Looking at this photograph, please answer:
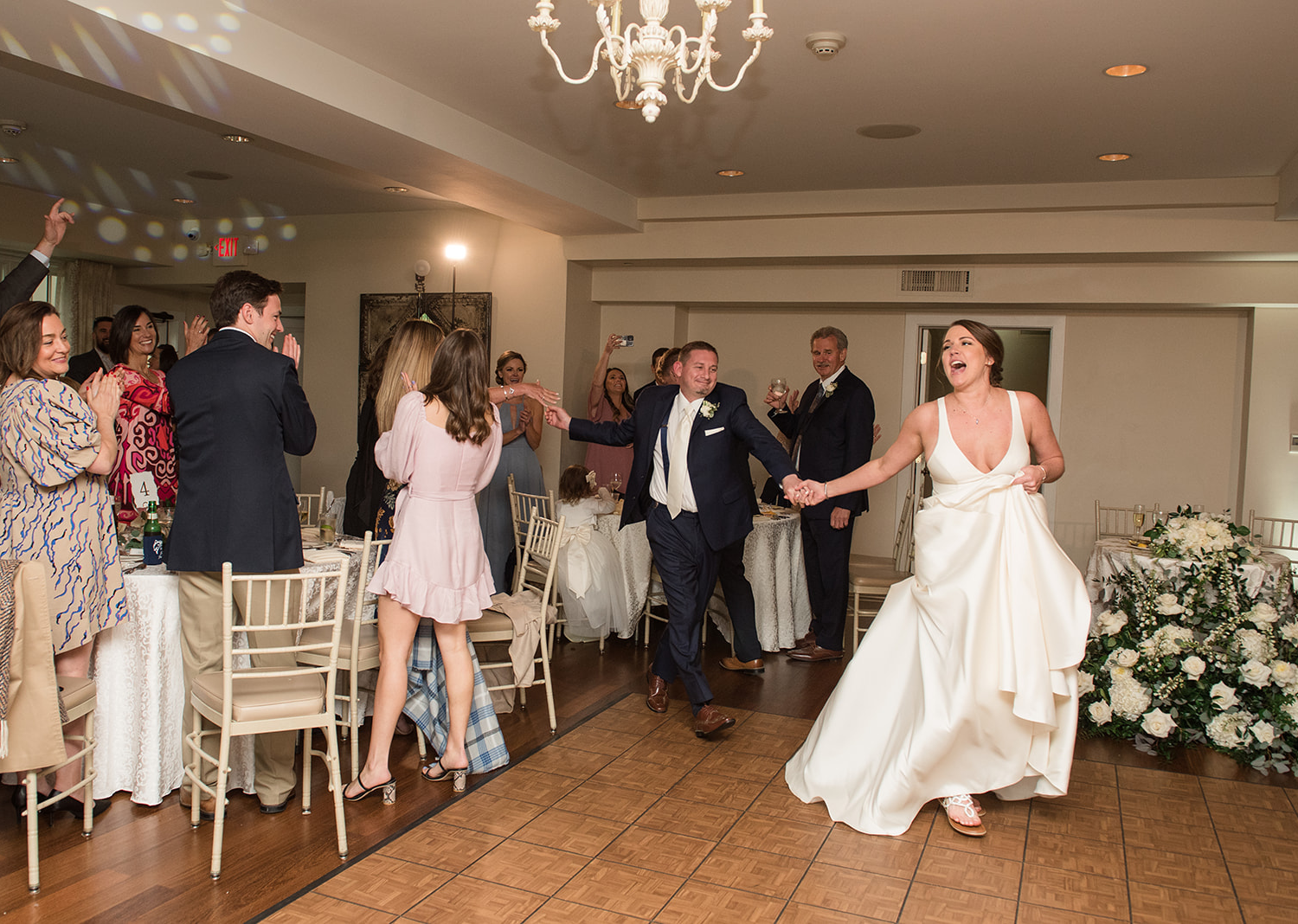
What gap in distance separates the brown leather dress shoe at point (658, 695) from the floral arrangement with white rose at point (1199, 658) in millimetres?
1852

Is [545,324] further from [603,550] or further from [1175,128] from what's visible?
[1175,128]

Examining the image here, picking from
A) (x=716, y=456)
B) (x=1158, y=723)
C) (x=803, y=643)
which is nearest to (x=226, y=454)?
(x=716, y=456)

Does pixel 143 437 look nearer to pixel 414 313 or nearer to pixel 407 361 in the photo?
pixel 407 361

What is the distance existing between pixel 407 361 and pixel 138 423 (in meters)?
1.19

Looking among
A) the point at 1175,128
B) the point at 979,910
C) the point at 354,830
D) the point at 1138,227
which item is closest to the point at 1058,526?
the point at 1138,227

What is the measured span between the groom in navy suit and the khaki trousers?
1542mm

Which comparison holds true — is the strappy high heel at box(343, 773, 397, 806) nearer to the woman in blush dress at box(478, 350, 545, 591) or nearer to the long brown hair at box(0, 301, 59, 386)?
the long brown hair at box(0, 301, 59, 386)

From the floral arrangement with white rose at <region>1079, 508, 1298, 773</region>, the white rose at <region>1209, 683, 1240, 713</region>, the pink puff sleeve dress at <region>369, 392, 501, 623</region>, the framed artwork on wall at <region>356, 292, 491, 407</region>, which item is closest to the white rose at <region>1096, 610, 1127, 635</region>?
the floral arrangement with white rose at <region>1079, 508, 1298, 773</region>

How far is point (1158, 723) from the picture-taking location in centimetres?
428

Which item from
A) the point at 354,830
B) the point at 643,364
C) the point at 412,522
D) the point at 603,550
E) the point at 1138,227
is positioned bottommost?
the point at 354,830

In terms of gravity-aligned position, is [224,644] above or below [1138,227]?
below

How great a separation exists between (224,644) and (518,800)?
121cm

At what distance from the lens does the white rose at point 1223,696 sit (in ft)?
14.1

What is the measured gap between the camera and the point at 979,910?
9.45 ft
